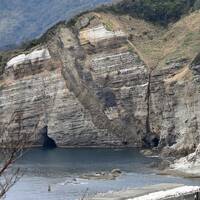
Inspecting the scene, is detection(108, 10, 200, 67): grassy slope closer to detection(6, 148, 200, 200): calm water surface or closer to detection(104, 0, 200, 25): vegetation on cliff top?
detection(104, 0, 200, 25): vegetation on cliff top

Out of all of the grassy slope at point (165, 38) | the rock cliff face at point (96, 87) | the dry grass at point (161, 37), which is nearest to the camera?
the rock cliff face at point (96, 87)

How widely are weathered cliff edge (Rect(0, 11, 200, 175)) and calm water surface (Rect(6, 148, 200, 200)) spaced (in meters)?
6.65

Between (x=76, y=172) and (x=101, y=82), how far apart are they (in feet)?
125

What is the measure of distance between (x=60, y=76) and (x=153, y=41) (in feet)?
49.6

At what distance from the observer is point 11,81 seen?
126188mm

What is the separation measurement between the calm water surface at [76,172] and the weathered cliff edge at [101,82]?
6.65 metres

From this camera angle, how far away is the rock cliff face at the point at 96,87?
114m

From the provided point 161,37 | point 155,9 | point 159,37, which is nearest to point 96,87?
point 159,37

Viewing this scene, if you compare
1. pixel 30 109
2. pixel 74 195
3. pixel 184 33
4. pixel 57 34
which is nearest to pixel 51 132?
pixel 30 109

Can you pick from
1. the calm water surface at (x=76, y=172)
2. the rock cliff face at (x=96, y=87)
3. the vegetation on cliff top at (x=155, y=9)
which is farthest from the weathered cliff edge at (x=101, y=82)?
the calm water surface at (x=76, y=172)

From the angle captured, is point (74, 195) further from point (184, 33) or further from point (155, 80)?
point (184, 33)

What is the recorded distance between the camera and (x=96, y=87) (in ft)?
400

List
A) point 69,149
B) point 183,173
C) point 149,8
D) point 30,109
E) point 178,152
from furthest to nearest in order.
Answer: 1. point 149,8
2. point 30,109
3. point 69,149
4. point 178,152
5. point 183,173

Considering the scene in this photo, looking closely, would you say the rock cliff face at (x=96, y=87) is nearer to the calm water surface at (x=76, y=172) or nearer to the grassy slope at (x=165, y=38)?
the grassy slope at (x=165, y=38)
